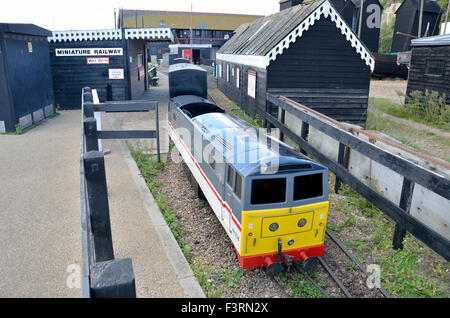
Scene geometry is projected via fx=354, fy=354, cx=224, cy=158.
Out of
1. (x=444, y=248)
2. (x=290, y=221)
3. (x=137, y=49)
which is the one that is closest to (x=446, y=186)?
(x=444, y=248)

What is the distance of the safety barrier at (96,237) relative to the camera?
90.0 inches

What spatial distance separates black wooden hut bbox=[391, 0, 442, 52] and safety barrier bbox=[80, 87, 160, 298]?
160 feet

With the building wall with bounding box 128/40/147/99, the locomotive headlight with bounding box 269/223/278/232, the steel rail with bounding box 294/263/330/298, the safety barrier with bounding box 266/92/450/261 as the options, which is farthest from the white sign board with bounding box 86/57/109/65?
the steel rail with bounding box 294/263/330/298

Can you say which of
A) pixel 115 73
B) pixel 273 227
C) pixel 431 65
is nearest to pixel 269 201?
pixel 273 227

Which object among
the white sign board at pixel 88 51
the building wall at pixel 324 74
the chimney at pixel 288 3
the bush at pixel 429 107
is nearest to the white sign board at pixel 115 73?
the white sign board at pixel 88 51

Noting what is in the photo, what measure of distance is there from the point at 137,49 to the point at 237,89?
28.4 ft

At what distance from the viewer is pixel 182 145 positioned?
11.0 metres

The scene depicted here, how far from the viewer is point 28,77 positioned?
16.3m

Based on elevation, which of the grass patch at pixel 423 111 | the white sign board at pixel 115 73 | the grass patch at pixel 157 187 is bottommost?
the grass patch at pixel 157 187

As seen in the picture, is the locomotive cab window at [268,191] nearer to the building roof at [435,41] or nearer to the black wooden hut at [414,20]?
the building roof at [435,41]

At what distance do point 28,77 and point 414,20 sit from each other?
1818 inches

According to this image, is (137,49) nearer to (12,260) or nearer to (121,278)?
(12,260)

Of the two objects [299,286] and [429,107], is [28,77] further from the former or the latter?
[429,107]

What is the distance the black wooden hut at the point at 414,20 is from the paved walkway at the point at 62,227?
4579cm
